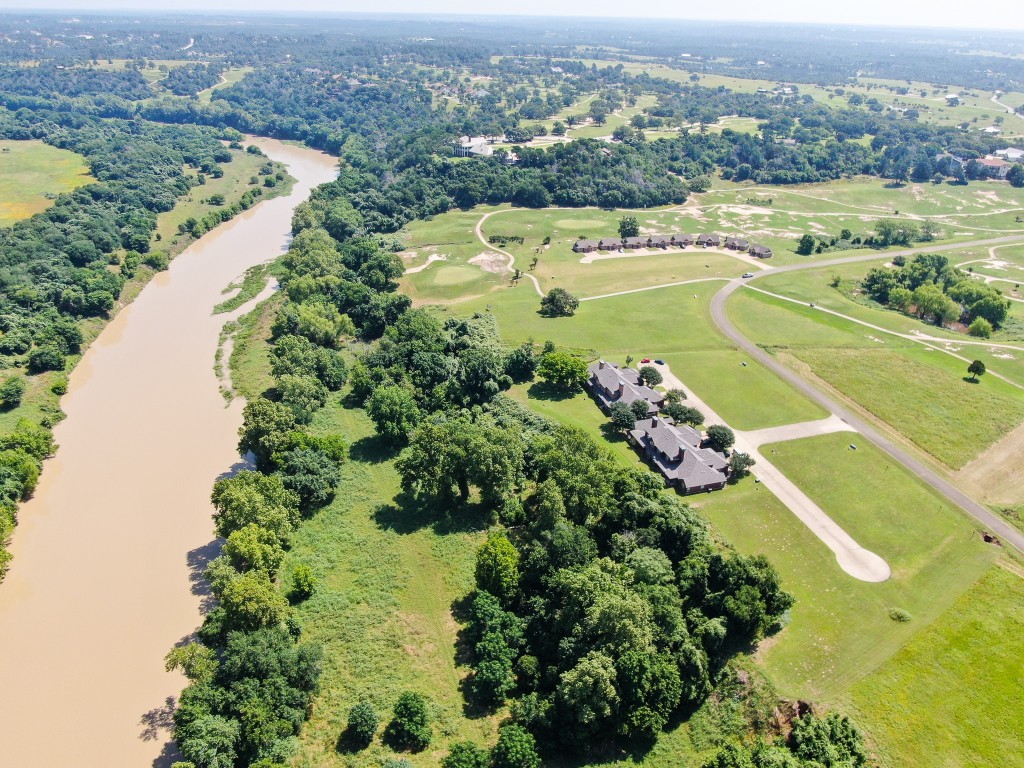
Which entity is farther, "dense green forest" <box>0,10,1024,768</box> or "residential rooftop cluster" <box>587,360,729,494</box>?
"residential rooftop cluster" <box>587,360,729,494</box>

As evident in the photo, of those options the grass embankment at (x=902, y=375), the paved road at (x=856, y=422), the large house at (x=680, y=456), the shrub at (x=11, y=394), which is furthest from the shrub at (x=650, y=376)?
the shrub at (x=11, y=394)

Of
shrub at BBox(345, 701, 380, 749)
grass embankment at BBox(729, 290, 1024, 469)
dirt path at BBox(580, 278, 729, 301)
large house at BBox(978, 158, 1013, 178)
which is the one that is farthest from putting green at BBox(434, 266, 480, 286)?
large house at BBox(978, 158, 1013, 178)

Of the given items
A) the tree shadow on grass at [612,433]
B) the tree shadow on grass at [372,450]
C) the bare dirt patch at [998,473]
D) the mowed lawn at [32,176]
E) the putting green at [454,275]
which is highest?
the mowed lawn at [32,176]

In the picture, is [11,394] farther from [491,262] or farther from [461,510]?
[491,262]

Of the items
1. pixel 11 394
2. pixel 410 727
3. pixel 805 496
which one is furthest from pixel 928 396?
pixel 11 394

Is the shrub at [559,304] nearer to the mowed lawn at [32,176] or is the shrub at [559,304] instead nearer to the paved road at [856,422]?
the paved road at [856,422]

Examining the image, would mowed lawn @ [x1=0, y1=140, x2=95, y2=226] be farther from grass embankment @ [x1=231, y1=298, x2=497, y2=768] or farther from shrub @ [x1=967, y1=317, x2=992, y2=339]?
shrub @ [x1=967, y1=317, x2=992, y2=339]
